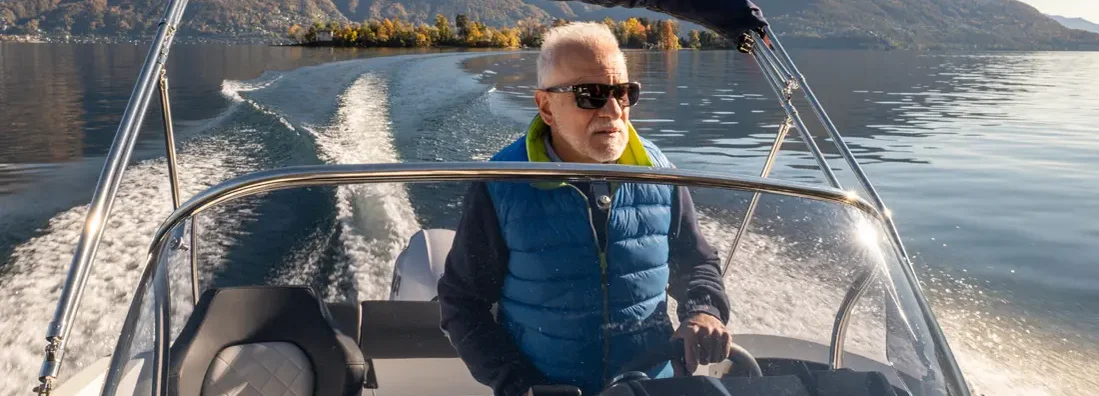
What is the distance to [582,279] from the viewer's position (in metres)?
1.47

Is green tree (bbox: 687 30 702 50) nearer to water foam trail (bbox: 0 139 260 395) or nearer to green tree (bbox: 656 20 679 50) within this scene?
green tree (bbox: 656 20 679 50)

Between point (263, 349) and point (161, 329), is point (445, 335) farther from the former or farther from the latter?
point (161, 329)

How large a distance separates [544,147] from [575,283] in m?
0.71

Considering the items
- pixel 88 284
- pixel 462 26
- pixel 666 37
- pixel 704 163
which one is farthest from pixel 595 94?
pixel 666 37

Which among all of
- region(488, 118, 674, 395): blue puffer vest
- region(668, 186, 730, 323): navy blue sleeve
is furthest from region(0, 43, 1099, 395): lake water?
region(668, 186, 730, 323): navy blue sleeve

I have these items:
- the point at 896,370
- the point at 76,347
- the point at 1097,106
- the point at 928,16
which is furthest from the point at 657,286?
the point at 928,16

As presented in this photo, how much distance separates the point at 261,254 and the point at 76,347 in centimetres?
258

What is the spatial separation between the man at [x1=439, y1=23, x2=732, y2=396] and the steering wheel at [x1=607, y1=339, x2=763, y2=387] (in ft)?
0.04

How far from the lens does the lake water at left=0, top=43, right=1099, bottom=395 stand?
4289mm

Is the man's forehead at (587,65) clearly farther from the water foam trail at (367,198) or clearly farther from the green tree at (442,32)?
the green tree at (442,32)

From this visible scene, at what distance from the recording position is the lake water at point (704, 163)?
4289mm

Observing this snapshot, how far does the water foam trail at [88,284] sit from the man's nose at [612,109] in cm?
273

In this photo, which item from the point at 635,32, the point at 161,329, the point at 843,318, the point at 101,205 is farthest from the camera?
the point at 635,32

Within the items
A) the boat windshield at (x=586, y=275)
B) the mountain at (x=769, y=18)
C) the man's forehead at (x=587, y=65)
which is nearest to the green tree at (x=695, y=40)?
the mountain at (x=769, y=18)
